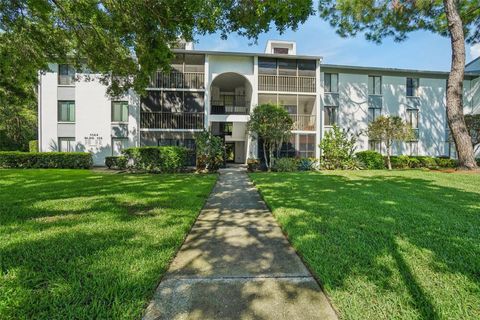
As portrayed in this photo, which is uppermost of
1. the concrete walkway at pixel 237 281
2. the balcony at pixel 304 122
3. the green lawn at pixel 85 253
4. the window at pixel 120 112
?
the window at pixel 120 112

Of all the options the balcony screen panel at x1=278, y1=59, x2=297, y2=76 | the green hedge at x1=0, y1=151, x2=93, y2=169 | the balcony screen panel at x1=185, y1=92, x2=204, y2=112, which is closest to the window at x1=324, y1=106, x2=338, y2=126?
the balcony screen panel at x1=278, y1=59, x2=297, y2=76

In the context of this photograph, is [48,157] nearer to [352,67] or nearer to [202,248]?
[202,248]

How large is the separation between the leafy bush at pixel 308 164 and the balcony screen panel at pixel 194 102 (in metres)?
8.78

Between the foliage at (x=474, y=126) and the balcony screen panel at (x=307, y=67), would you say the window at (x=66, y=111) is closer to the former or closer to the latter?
the balcony screen panel at (x=307, y=67)

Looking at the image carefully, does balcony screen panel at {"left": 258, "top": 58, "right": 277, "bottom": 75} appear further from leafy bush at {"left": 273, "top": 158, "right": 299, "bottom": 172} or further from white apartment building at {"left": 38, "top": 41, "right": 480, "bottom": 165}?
leafy bush at {"left": 273, "top": 158, "right": 299, "bottom": 172}

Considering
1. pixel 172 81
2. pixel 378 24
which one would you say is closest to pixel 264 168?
pixel 172 81

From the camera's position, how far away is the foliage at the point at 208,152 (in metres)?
15.7

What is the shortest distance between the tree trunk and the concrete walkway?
13.5 meters

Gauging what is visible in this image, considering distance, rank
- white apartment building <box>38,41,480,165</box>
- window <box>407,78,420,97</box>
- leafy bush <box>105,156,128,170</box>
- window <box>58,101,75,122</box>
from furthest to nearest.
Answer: window <box>407,78,420,97</box>
window <box>58,101,75,122</box>
white apartment building <box>38,41,480,165</box>
leafy bush <box>105,156,128,170</box>

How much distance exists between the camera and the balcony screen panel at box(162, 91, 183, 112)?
1936 cm

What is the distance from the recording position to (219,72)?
63.6 ft

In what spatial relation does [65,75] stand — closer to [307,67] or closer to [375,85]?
[307,67]

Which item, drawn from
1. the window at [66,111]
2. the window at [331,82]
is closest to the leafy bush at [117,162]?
the window at [66,111]

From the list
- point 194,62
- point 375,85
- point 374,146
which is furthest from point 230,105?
point 374,146
